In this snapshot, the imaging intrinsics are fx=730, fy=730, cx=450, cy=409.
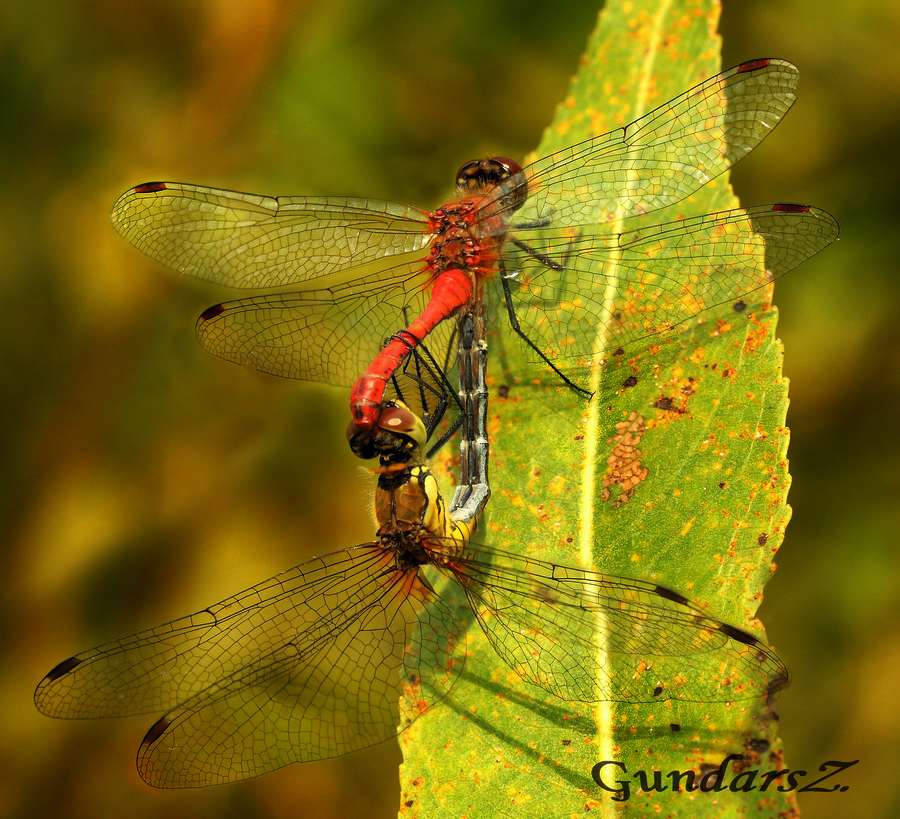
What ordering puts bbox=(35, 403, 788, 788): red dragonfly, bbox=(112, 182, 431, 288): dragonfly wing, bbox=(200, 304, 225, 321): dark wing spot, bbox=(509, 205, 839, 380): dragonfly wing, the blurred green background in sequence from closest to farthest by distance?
bbox=(35, 403, 788, 788): red dragonfly < bbox=(509, 205, 839, 380): dragonfly wing < bbox=(200, 304, 225, 321): dark wing spot < bbox=(112, 182, 431, 288): dragonfly wing < the blurred green background

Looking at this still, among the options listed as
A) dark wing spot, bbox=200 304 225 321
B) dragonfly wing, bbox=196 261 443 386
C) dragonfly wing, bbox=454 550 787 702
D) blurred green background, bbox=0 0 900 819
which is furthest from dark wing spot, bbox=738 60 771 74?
dark wing spot, bbox=200 304 225 321

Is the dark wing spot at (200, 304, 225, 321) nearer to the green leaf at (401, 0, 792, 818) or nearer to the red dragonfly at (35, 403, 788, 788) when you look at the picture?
the red dragonfly at (35, 403, 788, 788)

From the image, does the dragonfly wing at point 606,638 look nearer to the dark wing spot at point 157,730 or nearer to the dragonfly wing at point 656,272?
the dragonfly wing at point 656,272

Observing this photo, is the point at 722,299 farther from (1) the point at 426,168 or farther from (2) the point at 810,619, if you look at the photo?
(1) the point at 426,168

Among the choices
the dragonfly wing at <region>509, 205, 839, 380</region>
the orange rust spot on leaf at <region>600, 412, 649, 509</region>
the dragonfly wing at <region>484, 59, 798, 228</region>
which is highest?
the dragonfly wing at <region>484, 59, 798, 228</region>

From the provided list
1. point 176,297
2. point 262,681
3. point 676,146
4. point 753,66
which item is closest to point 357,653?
point 262,681

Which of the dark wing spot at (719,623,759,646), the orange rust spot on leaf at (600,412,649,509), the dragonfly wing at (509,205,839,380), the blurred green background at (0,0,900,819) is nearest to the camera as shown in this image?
the dark wing spot at (719,623,759,646)

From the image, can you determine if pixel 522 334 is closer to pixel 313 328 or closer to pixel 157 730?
pixel 313 328
